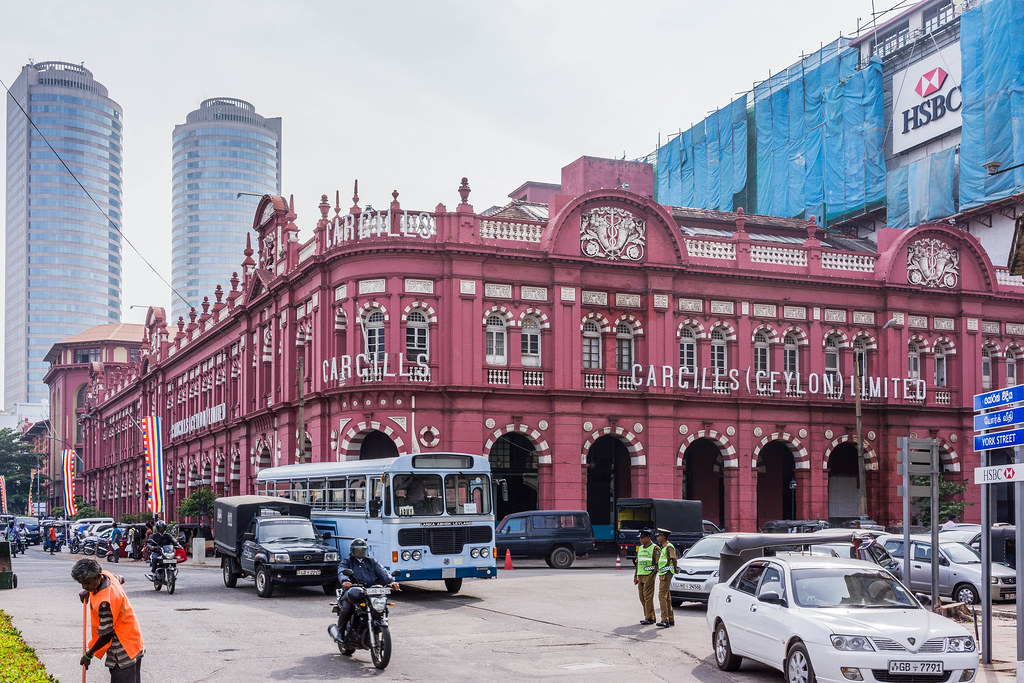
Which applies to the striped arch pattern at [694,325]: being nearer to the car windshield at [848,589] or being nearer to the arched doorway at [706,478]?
the arched doorway at [706,478]

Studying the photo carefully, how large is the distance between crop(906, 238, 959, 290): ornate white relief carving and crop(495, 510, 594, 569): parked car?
19.9m

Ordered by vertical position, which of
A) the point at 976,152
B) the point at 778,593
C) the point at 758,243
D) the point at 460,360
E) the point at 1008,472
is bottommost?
the point at 778,593

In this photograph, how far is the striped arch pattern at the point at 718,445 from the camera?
43.3 m

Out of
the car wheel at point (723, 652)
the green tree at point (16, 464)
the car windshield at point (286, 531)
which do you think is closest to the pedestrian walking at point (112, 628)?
the car wheel at point (723, 652)

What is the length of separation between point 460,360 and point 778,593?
27.1 metres

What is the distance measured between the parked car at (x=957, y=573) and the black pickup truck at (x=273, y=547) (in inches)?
488

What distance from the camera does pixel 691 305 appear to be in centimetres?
4409

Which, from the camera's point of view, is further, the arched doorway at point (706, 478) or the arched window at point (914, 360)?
the arched doorway at point (706, 478)

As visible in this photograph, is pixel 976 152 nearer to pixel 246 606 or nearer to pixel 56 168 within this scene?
pixel 246 606

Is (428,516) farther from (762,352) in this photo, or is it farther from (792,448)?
(792,448)

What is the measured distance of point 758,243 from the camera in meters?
45.5

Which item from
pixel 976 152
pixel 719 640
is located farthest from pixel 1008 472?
pixel 976 152

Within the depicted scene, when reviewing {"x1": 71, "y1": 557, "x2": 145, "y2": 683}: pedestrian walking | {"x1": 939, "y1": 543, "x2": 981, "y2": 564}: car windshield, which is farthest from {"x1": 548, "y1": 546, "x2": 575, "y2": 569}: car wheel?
{"x1": 71, "y1": 557, "x2": 145, "y2": 683}: pedestrian walking

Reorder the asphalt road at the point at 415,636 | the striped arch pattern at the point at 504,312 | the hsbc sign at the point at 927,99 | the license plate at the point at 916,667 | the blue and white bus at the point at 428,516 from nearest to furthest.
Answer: the license plate at the point at 916,667 < the asphalt road at the point at 415,636 < the blue and white bus at the point at 428,516 < the striped arch pattern at the point at 504,312 < the hsbc sign at the point at 927,99
